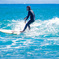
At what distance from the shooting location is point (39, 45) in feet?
23.3

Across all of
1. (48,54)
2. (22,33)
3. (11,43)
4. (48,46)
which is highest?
(22,33)

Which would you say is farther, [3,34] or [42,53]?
[3,34]

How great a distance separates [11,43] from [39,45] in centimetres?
137

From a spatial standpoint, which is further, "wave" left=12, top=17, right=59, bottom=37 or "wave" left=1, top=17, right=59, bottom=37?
"wave" left=12, top=17, right=59, bottom=37

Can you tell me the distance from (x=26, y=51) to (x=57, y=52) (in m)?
1.24

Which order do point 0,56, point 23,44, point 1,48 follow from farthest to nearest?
point 23,44 → point 1,48 → point 0,56

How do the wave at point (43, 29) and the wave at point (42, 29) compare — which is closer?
the wave at point (42, 29)

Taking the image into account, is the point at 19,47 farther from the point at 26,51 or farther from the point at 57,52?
the point at 57,52

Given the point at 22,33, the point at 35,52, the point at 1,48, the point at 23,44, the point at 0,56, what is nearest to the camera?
the point at 0,56

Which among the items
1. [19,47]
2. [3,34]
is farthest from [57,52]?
[3,34]

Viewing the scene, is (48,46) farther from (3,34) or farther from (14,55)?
(3,34)

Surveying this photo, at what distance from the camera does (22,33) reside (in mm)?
9453

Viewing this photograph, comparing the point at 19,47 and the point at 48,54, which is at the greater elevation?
the point at 19,47

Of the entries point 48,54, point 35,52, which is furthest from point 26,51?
point 48,54
